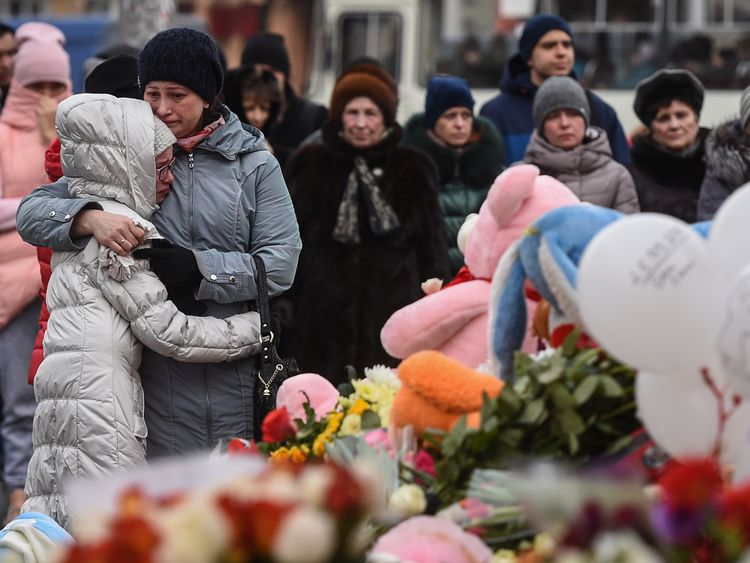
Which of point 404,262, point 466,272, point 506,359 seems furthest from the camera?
point 404,262

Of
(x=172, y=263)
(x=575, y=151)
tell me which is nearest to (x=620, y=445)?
(x=172, y=263)

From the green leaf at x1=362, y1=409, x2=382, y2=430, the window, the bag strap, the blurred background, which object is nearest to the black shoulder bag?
the bag strap

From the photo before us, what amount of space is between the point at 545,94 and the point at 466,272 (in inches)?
121

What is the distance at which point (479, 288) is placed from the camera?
3.82 m

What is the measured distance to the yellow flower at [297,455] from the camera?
342 cm

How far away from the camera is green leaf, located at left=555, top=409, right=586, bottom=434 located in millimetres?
2863

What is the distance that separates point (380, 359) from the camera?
703 centimetres

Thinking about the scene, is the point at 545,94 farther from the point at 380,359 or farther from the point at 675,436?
the point at 675,436

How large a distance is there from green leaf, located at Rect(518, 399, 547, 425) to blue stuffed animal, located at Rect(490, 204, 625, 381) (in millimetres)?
237

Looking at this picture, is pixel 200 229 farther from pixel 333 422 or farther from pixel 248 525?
pixel 248 525

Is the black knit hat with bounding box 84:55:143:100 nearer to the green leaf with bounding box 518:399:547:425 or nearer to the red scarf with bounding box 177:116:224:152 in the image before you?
the red scarf with bounding box 177:116:224:152

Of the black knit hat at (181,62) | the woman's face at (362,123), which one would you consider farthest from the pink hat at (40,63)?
the black knit hat at (181,62)

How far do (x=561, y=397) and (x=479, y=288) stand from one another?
940 millimetres

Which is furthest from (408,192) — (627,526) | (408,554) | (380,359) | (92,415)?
(627,526)
